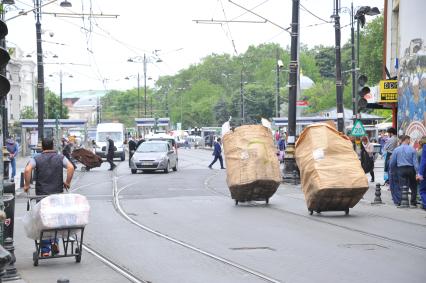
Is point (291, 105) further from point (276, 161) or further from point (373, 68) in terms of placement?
point (373, 68)

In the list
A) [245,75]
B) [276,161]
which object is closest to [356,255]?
[276,161]

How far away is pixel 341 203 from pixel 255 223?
7.71 feet

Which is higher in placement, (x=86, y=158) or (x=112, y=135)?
(x=112, y=135)

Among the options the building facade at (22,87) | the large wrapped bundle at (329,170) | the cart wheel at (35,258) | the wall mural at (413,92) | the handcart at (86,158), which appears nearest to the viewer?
the cart wheel at (35,258)

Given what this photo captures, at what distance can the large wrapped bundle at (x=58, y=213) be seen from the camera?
410 inches

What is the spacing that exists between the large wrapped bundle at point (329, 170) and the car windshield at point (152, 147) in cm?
1967

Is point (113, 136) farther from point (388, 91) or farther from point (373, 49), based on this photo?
point (373, 49)

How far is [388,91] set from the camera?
25016mm

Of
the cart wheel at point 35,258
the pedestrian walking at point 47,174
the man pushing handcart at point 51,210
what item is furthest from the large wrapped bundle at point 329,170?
the cart wheel at point 35,258

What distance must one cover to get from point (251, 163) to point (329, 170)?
3.18m

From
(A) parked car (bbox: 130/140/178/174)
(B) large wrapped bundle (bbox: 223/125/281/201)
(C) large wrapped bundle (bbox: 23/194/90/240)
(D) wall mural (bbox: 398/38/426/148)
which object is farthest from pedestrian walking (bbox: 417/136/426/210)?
(A) parked car (bbox: 130/140/178/174)

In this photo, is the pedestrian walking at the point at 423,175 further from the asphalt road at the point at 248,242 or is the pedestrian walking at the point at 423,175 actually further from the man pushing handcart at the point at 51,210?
the man pushing handcart at the point at 51,210

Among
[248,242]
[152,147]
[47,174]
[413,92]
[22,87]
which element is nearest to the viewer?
[47,174]

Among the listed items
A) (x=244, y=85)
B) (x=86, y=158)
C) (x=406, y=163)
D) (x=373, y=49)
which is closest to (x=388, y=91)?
(x=406, y=163)
